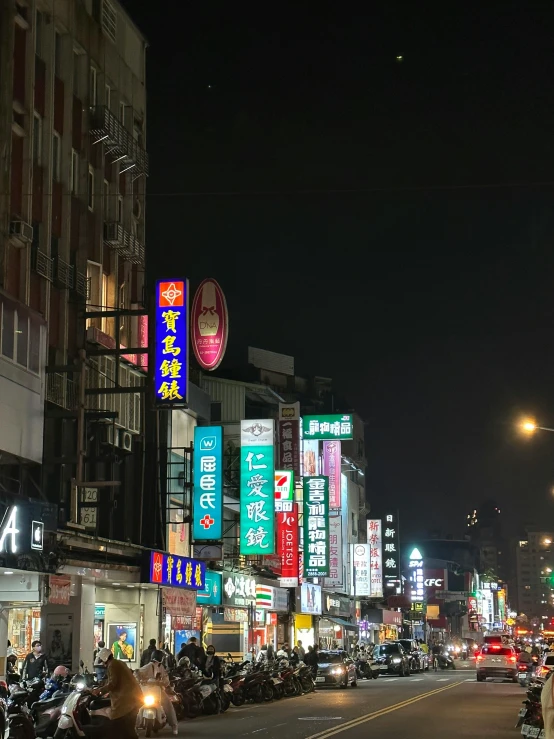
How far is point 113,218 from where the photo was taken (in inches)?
1336

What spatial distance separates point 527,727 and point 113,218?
22315 millimetres

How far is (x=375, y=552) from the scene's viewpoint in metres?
72.2

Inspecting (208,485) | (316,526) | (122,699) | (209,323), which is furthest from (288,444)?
(122,699)

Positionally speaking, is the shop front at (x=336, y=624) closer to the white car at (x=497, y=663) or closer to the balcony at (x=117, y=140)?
the white car at (x=497, y=663)

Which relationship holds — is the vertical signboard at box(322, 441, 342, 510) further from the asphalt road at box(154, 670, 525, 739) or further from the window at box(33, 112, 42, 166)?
the window at box(33, 112, 42, 166)

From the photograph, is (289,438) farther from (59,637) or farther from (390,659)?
(59,637)

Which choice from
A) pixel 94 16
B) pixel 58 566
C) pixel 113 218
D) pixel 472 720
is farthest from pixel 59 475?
pixel 94 16

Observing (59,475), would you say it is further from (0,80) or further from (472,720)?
(472,720)

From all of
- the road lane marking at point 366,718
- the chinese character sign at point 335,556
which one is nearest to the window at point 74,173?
the road lane marking at point 366,718

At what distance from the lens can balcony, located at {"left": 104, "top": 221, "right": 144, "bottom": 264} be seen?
33375mm

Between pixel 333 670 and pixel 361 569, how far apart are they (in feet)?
108

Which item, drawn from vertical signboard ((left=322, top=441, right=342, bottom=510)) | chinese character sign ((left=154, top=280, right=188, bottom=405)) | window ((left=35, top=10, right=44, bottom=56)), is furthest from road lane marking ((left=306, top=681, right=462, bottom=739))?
vertical signboard ((left=322, top=441, right=342, bottom=510))

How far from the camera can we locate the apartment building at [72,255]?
26688 mm

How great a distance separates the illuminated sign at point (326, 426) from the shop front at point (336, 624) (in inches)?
518
